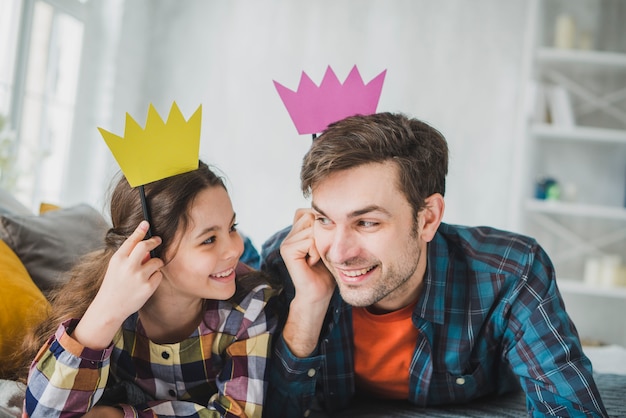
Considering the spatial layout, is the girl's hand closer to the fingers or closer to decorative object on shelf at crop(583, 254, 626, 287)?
the fingers

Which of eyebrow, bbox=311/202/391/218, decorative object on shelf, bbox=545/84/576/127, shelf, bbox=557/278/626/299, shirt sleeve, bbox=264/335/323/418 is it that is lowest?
shirt sleeve, bbox=264/335/323/418

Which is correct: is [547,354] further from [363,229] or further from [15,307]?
[15,307]

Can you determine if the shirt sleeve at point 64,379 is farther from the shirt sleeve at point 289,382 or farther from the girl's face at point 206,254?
the shirt sleeve at point 289,382

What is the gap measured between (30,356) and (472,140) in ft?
10.9

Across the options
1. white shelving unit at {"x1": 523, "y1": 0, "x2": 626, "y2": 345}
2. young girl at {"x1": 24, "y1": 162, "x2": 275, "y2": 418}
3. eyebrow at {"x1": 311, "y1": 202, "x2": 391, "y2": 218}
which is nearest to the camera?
young girl at {"x1": 24, "y1": 162, "x2": 275, "y2": 418}

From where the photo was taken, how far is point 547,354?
4.80 ft

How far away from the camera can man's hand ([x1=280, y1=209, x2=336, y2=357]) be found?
58.1 inches

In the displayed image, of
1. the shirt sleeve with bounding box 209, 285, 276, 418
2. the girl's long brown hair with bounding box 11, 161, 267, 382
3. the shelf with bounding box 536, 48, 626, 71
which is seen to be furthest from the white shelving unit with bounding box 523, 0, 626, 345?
the girl's long brown hair with bounding box 11, 161, 267, 382

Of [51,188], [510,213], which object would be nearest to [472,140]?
[510,213]

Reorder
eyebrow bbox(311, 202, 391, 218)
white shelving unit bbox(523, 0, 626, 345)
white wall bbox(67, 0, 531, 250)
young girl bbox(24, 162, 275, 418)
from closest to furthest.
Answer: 1. young girl bbox(24, 162, 275, 418)
2. eyebrow bbox(311, 202, 391, 218)
3. white shelving unit bbox(523, 0, 626, 345)
4. white wall bbox(67, 0, 531, 250)

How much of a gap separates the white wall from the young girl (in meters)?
2.64

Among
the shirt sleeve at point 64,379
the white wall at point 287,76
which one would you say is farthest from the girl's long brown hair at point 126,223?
the white wall at point 287,76

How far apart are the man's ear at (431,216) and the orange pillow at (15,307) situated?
0.89 metres

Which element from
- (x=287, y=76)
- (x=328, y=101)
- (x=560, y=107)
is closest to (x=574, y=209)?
(x=560, y=107)
